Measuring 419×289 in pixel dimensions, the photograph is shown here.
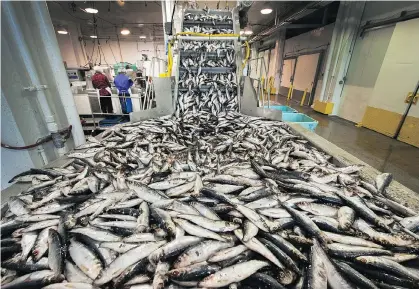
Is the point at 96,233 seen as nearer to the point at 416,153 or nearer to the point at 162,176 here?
the point at 162,176

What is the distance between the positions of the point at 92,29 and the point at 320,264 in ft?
72.3

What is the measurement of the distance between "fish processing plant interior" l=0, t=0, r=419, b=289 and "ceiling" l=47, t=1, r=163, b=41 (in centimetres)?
782

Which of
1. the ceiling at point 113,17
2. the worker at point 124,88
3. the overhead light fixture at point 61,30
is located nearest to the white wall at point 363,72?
the worker at point 124,88

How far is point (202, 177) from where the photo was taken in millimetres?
2572

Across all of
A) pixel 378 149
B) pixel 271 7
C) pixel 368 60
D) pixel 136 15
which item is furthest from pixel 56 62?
pixel 136 15

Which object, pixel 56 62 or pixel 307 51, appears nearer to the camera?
pixel 56 62

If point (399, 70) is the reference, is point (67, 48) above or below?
above

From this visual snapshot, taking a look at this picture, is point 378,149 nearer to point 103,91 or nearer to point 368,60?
point 368,60

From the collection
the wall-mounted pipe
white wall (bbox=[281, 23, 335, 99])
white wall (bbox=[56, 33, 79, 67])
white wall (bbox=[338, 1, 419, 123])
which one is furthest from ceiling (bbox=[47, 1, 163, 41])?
white wall (bbox=[338, 1, 419, 123])

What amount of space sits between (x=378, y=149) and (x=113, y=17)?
18.6 m

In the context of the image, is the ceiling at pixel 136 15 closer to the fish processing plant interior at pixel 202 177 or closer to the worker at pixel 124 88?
the worker at pixel 124 88

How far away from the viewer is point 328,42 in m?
10.3

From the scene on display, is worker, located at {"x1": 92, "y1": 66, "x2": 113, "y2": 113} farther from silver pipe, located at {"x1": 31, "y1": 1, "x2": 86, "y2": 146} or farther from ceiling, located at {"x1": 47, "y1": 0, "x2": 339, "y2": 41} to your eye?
ceiling, located at {"x1": 47, "y1": 0, "x2": 339, "y2": 41}

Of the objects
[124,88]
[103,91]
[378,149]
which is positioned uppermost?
[124,88]
